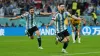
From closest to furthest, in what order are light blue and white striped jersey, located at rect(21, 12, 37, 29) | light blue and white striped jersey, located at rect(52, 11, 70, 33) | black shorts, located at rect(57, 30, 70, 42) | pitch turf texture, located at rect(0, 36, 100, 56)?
pitch turf texture, located at rect(0, 36, 100, 56) → black shorts, located at rect(57, 30, 70, 42) → light blue and white striped jersey, located at rect(52, 11, 70, 33) → light blue and white striped jersey, located at rect(21, 12, 37, 29)

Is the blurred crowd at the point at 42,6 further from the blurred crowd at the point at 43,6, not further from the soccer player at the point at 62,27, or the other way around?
the soccer player at the point at 62,27

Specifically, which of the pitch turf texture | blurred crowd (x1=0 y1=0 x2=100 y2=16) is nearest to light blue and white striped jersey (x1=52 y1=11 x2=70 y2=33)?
the pitch turf texture

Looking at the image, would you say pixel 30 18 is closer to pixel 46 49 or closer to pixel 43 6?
pixel 46 49

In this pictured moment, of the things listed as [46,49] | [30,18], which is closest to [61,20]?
[46,49]

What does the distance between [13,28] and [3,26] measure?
1016mm

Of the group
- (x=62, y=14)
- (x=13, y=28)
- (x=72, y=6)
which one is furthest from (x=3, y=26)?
(x=62, y=14)

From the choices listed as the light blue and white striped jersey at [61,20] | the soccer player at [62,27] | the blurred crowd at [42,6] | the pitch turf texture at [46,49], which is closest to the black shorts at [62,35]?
the soccer player at [62,27]

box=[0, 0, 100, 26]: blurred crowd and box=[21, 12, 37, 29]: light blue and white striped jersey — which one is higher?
box=[21, 12, 37, 29]: light blue and white striped jersey

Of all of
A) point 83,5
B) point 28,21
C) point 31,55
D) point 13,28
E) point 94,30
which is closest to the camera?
point 31,55

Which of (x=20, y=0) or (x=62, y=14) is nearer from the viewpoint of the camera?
(x=62, y=14)

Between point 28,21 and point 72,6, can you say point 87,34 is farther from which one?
point 28,21

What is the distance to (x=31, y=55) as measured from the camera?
64.4 feet

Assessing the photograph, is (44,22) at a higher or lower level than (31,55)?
lower

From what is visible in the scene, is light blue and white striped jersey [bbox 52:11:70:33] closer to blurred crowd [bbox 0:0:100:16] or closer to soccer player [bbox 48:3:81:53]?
soccer player [bbox 48:3:81:53]
